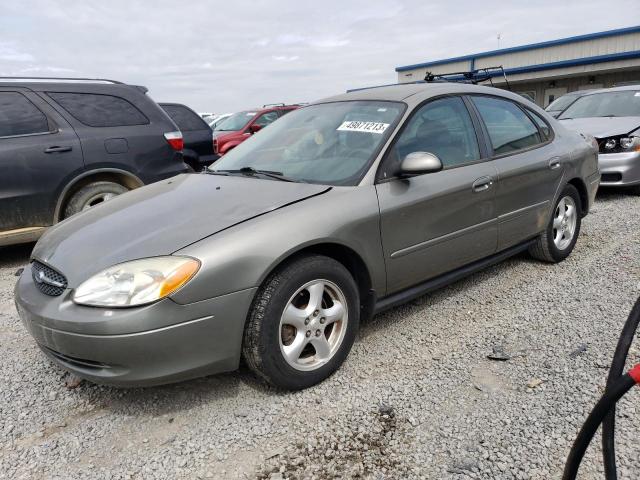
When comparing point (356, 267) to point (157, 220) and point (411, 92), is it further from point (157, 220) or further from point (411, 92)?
point (411, 92)

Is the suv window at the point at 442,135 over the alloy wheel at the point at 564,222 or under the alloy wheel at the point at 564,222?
over

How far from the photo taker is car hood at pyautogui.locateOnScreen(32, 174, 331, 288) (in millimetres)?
2238

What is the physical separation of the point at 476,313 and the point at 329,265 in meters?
1.38

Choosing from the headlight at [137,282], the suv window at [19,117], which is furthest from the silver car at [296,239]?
the suv window at [19,117]

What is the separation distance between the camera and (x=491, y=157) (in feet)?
11.2

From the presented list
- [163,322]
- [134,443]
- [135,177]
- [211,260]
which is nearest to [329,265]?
[211,260]

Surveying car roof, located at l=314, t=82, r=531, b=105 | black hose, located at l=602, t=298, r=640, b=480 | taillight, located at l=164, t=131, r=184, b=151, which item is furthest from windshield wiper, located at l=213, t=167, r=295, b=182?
taillight, located at l=164, t=131, r=184, b=151

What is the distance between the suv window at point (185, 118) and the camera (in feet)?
25.9

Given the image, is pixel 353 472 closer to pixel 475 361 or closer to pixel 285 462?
pixel 285 462

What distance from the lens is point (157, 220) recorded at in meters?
2.49

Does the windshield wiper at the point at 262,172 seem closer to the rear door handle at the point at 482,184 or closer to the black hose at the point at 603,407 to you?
the rear door handle at the point at 482,184

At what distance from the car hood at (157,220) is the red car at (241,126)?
7169 mm

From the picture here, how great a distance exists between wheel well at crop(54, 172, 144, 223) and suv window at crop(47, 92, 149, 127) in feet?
1.73

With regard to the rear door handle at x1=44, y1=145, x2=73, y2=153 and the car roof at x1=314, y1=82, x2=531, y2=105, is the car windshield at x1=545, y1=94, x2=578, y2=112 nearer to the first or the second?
the car roof at x1=314, y1=82, x2=531, y2=105
